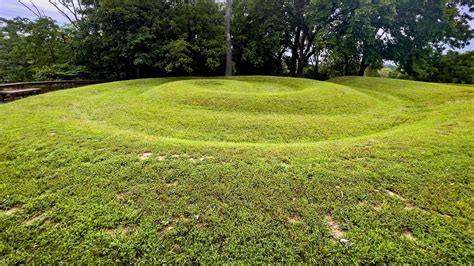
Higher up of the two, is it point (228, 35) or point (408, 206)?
point (228, 35)

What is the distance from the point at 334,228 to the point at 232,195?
1200 mm

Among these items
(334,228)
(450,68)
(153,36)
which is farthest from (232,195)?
(450,68)

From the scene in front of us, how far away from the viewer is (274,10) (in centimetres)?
1595

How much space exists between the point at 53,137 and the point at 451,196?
6.61 metres

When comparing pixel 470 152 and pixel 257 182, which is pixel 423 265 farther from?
pixel 470 152

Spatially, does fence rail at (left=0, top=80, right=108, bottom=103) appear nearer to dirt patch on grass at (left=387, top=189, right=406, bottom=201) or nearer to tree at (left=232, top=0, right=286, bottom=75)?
tree at (left=232, top=0, right=286, bottom=75)

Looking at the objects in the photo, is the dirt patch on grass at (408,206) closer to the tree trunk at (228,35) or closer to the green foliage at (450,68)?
the tree trunk at (228,35)

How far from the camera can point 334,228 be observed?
2391 millimetres

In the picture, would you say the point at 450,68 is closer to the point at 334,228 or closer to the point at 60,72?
the point at 334,228

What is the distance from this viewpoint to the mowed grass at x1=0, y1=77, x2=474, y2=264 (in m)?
2.18

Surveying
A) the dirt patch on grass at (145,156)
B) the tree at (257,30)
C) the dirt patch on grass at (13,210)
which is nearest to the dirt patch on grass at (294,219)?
the dirt patch on grass at (145,156)

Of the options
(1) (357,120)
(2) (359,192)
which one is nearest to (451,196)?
(2) (359,192)

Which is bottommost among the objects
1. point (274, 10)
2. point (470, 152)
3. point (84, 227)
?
point (84, 227)

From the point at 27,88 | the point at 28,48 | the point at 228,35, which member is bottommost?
the point at 27,88
